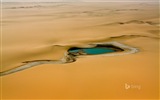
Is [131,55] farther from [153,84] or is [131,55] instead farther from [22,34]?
[22,34]

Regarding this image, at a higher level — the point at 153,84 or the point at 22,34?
the point at 22,34

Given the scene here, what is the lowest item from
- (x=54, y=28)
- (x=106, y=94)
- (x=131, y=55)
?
(x=106, y=94)

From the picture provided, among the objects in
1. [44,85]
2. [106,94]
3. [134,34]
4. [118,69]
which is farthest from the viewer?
[134,34]

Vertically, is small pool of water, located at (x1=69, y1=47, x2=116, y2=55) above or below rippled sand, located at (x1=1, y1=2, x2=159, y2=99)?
above

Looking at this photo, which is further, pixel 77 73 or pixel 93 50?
pixel 93 50

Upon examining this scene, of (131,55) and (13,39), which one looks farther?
(13,39)

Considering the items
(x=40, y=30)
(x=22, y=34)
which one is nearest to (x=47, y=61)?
(x=22, y=34)

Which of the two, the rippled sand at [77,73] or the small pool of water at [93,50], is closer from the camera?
the rippled sand at [77,73]

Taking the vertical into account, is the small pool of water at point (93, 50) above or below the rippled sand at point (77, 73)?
above

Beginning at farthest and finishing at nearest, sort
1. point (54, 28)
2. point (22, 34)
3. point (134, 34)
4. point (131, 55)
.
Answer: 1. point (54, 28)
2. point (134, 34)
3. point (22, 34)
4. point (131, 55)

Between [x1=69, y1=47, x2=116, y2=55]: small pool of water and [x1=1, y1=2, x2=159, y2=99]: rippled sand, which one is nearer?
[x1=1, y1=2, x2=159, y2=99]: rippled sand

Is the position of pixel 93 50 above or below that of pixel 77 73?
above
